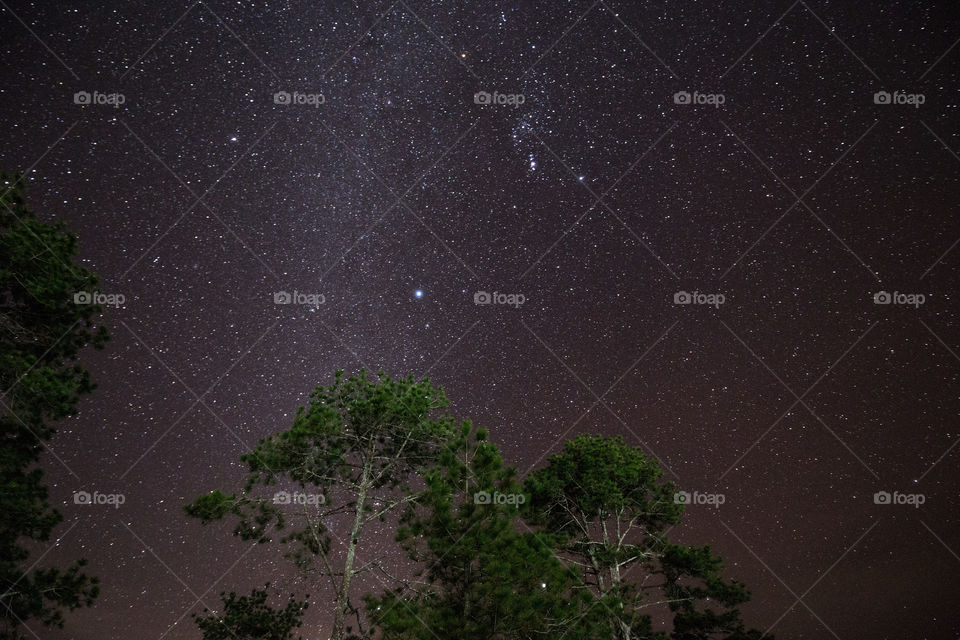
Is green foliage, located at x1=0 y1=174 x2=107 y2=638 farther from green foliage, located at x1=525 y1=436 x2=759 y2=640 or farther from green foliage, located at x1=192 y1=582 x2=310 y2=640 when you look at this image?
green foliage, located at x1=525 y1=436 x2=759 y2=640

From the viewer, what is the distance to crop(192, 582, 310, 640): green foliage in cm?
1304

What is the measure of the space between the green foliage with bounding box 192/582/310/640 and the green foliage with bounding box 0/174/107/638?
2.98 meters

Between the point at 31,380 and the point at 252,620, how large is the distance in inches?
294

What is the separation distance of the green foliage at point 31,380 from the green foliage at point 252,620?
2975mm

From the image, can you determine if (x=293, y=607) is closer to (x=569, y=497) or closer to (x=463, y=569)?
(x=463, y=569)

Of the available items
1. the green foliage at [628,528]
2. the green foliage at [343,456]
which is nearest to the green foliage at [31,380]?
the green foliage at [343,456]

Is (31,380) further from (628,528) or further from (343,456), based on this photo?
(628,528)

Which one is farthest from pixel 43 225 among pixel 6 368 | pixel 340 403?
pixel 340 403

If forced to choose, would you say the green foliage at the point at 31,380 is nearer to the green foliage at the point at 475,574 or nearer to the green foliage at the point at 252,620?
the green foliage at the point at 252,620

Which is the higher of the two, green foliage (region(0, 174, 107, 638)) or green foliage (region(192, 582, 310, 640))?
green foliage (region(0, 174, 107, 638))

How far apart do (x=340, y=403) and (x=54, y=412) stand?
5688 mm

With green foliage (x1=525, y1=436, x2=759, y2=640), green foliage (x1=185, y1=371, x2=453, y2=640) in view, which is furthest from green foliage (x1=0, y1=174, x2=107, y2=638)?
green foliage (x1=525, y1=436, x2=759, y2=640)

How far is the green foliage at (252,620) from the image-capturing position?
42.8ft

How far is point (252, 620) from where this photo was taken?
13.4 metres
